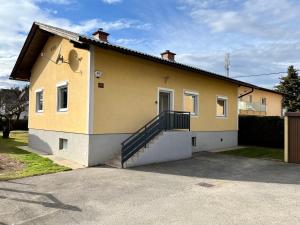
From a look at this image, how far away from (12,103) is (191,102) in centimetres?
2082

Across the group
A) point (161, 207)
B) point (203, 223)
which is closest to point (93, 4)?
point (161, 207)

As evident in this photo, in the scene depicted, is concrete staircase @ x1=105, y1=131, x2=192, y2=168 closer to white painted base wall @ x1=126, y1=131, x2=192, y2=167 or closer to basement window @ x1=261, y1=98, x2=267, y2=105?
white painted base wall @ x1=126, y1=131, x2=192, y2=167

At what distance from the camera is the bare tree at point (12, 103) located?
27172mm

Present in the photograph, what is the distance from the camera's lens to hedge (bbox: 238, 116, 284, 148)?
56.9 ft

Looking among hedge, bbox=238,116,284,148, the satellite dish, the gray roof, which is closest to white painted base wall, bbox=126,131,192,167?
the gray roof

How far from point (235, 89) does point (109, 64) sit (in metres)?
10.6

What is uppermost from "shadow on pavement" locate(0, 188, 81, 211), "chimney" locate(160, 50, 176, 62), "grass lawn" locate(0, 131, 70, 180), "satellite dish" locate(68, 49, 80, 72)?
"chimney" locate(160, 50, 176, 62)

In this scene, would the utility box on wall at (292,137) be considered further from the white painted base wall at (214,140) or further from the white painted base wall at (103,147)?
the white painted base wall at (103,147)

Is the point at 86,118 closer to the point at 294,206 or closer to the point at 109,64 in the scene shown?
the point at 109,64

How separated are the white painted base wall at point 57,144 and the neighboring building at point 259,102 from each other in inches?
590

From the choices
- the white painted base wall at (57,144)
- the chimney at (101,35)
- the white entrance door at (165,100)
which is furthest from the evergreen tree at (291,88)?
the white painted base wall at (57,144)

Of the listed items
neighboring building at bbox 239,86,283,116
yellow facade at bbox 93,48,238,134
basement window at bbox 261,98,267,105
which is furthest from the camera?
basement window at bbox 261,98,267,105

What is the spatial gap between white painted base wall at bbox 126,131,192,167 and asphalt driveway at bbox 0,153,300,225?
0.79 meters

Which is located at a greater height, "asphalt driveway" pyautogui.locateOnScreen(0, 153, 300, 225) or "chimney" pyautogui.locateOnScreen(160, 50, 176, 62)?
"chimney" pyautogui.locateOnScreen(160, 50, 176, 62)
